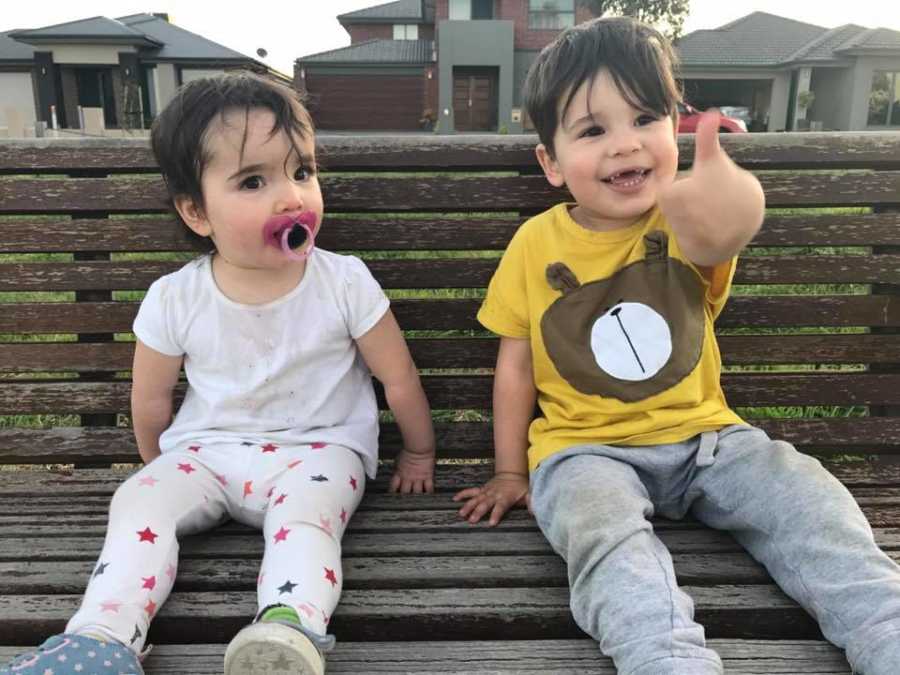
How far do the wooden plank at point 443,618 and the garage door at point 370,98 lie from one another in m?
27.3

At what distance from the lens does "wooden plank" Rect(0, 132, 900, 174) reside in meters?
2.16

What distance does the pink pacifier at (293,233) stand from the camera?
72.0 inches

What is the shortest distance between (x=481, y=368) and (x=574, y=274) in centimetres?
46

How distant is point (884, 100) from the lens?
24.5 metres

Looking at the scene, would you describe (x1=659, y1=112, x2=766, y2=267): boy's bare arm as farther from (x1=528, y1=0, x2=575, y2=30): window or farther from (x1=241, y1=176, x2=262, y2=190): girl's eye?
(x1=528, y1=0, x2=575, y2=30): window

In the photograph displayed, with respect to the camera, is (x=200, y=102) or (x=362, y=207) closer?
(x=200, y=102)

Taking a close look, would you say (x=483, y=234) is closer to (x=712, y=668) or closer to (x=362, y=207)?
(x=362, y=207)

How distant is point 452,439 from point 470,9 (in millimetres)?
26041

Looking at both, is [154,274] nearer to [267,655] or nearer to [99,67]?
[267,655]

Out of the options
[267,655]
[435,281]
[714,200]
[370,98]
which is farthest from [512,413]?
[370,98]

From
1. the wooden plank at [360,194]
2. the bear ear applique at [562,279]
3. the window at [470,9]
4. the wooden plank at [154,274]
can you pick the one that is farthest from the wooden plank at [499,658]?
the window at [470,9]

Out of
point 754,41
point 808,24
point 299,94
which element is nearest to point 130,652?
point 299,94

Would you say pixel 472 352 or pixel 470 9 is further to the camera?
pixel 470 9

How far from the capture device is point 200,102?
1822 mm
